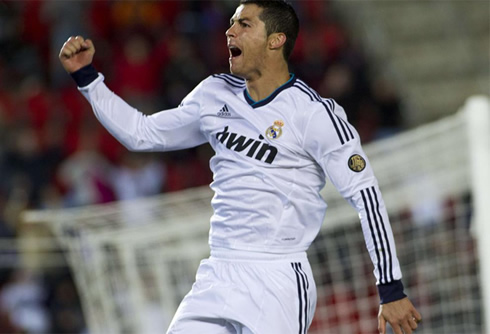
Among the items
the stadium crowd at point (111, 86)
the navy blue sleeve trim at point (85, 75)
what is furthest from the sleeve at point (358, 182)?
the stadium crowd at point (111, 86)

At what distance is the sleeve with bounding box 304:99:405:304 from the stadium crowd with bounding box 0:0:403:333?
17.1 feet

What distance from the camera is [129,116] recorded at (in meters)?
3.62

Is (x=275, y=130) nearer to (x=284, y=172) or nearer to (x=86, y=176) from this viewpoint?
(x=284, y=172)

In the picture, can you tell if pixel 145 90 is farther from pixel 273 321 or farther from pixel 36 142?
pixel 273 321

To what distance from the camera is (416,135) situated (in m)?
5.32

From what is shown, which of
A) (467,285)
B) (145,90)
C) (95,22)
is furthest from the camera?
(95,22)

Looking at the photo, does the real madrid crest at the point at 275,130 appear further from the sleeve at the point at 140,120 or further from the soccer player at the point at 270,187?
the sleeve at the point at 140,120

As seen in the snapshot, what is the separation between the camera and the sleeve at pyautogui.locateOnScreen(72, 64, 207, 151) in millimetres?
3562

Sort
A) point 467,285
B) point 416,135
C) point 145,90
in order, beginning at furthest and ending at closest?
point 145,90 → point 467,285 → point 416,135

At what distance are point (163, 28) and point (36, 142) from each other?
2192 millimetres

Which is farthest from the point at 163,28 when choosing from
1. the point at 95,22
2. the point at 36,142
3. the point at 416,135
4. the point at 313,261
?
the point at 416,135

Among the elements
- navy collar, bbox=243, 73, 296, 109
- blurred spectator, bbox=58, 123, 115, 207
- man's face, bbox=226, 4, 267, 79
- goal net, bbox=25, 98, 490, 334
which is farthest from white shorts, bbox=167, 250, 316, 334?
blurred spectator, bbox=58, 123, 115, 207

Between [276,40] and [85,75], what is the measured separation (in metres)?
0.73

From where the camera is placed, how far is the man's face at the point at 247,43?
3.37 meters
